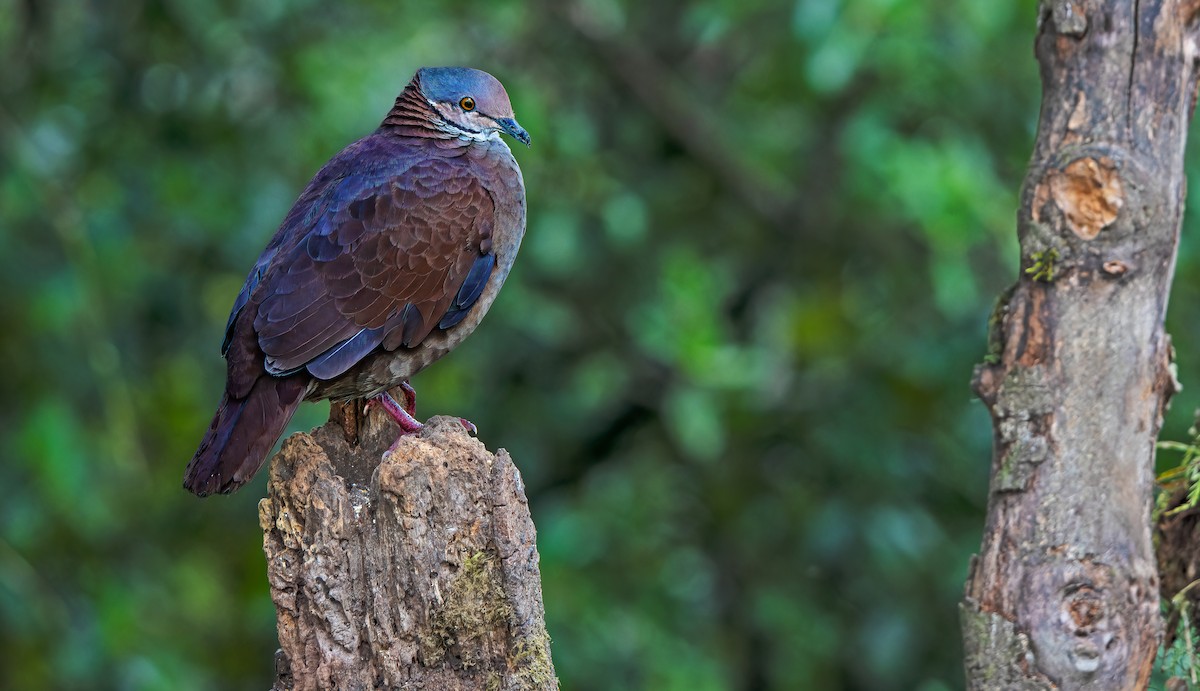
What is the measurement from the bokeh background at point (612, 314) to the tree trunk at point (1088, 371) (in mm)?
1502

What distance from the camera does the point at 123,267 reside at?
498cm

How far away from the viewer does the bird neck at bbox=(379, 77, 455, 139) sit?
3758mm

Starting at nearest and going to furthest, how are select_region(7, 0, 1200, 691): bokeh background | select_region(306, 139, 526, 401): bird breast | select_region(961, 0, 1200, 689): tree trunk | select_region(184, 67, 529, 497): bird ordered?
select_region(961, 0, 1200, 689): tree trunk, select_region(184, 67, 529, 497): bird, select_region(306, 139, 526, 401): bird breast, select_region(7, 0, 1200, 691): bokeh background

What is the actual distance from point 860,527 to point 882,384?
557 mm

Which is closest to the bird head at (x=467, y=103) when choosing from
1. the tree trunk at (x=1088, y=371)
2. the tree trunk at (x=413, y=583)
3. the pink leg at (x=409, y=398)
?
the pink leg at (x=409, y=398)

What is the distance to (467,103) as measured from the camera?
3801 millimetres

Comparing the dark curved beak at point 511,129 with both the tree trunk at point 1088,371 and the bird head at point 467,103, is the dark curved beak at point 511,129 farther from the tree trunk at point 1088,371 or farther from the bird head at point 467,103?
the tree trunk at point 1088,371

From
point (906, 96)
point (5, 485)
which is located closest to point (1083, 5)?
point (906, 96)

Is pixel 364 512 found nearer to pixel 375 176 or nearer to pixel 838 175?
pixel 375 176

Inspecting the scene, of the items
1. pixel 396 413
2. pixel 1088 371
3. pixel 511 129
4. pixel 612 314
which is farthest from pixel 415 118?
pixel 612 314

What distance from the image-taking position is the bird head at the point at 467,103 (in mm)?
3785

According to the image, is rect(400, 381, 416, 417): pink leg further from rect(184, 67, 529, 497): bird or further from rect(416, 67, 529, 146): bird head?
rect(416, 67, 529, 146): bird head

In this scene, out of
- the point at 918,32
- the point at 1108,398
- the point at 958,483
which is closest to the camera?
the point at 1108,398

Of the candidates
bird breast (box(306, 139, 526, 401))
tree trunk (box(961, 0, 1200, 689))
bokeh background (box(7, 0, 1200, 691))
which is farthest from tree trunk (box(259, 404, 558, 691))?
bokeh background (box(7, 0, 1200, 691))
